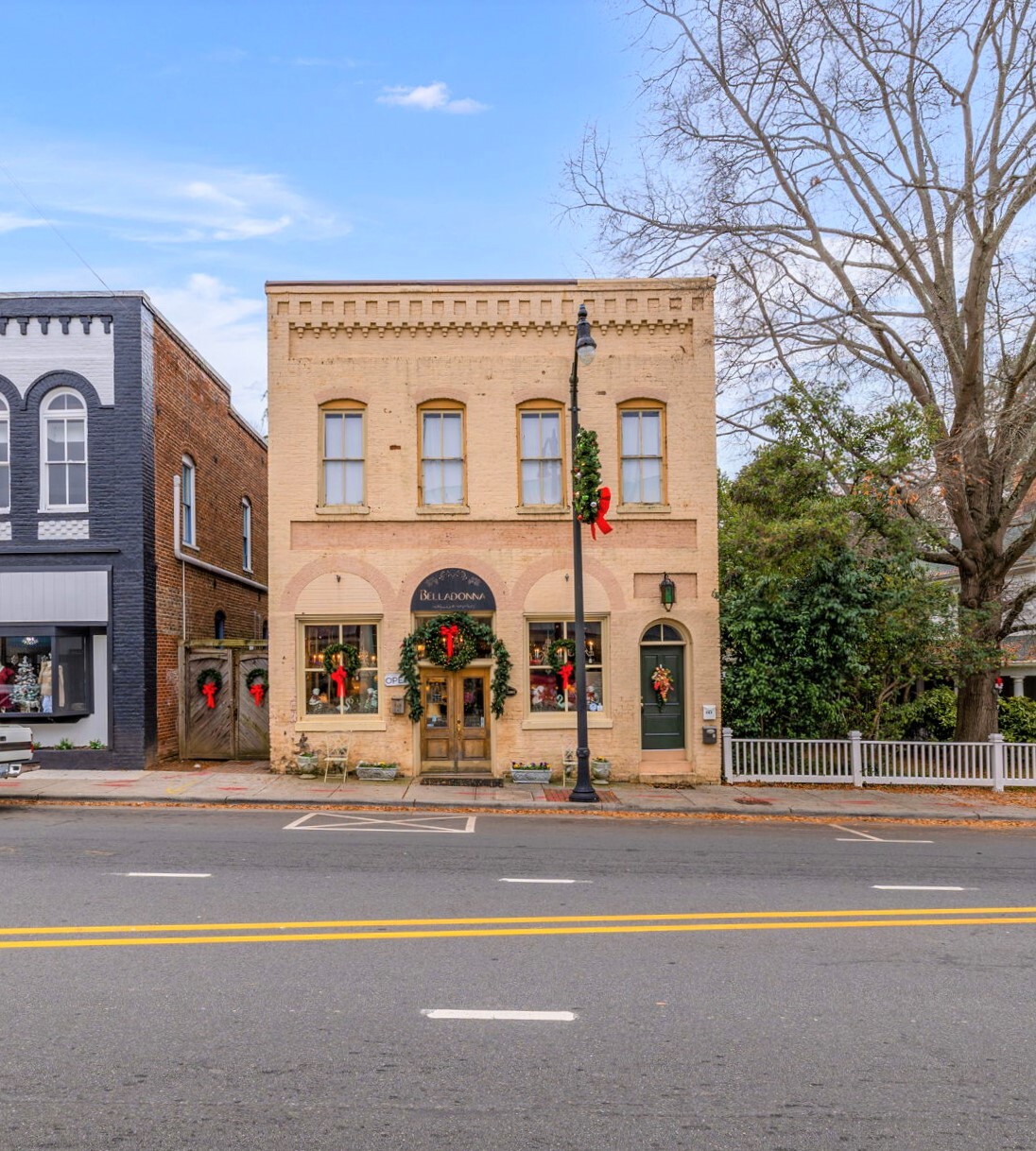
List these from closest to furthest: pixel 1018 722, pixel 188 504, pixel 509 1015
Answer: pixel 509 1015, pixel 188 504, pixel 1018 722

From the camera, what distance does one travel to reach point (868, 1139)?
161 inches

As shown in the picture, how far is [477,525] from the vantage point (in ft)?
55.4

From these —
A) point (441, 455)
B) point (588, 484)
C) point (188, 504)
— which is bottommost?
point (588, 484)

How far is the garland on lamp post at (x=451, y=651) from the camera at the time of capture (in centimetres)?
1630

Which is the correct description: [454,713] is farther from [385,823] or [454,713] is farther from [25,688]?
[25,688]

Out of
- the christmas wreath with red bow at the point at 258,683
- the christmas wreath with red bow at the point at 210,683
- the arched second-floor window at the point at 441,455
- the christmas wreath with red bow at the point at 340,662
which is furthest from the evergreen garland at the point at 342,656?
the christmas wreath with red bow at the point at 210,683

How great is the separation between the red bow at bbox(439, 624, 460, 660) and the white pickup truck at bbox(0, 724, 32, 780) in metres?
6.76

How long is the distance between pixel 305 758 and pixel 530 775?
4066 mm

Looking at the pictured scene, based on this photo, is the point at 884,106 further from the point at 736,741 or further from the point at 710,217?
the point at 736,741

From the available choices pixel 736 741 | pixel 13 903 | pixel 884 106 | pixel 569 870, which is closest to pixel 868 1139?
pixel 569 870

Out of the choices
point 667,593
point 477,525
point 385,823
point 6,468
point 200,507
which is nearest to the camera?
point 385,823

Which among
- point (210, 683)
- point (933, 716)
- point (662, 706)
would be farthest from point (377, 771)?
point (933, 716)

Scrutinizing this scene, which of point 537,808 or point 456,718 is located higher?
point 456,718

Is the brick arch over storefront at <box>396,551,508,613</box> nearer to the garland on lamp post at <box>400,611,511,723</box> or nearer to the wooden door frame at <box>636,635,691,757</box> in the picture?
the garland on lamp post at <box>400,611,511,723</box>
